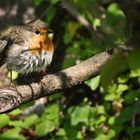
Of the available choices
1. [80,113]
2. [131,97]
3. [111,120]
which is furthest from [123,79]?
[80,113]

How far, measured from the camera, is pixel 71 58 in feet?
12.5

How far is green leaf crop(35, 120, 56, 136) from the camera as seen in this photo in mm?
3906

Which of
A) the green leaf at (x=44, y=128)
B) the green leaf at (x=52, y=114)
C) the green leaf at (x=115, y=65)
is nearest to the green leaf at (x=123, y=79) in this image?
the green leaf at (x=52, y=114)

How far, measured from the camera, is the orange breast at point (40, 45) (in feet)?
9.82

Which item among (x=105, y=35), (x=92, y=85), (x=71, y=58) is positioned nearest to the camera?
(x=105, y=35)

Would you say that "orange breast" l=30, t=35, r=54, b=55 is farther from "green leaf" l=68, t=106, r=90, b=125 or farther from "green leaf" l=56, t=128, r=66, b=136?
"green leaf" l=56, t=128, r=66, b=136

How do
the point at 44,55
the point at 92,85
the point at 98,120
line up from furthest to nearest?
the point at 98,120 < the point at 92,85 < the point at 44,55

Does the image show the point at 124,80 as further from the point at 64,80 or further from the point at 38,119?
the point at 64,80

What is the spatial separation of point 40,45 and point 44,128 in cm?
112

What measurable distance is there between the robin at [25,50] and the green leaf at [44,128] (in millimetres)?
1033

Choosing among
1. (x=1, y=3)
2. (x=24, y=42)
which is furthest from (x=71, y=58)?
(x=1, y=3)

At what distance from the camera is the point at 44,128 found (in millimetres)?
3928

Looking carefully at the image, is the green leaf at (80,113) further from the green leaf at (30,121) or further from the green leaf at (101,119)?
the green leaf at (30,121)

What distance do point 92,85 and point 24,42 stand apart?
70 centimetres
